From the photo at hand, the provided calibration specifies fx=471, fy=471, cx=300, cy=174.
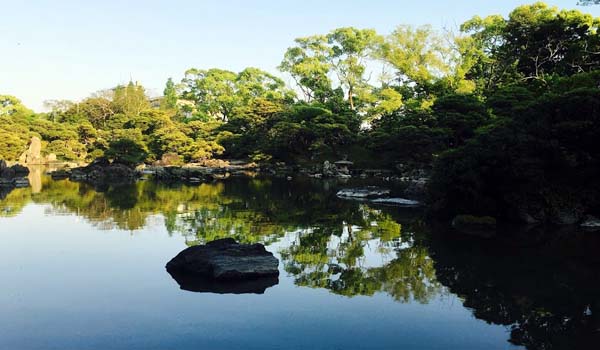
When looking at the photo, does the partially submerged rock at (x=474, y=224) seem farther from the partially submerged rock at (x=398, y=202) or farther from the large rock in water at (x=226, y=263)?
the large rock in water at (x=226, y=263)

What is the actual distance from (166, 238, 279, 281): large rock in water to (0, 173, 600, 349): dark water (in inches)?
11.7

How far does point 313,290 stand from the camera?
7.11 metres

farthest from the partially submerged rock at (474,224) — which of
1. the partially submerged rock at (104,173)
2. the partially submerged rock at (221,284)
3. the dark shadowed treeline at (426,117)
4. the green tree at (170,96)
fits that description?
the green tree at (170,96)

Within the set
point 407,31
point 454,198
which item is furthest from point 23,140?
point 454,198

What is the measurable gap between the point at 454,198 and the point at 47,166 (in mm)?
38971

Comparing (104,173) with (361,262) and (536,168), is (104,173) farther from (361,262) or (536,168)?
(536,168)

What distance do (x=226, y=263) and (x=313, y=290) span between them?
1.53m

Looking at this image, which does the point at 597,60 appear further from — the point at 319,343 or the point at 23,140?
the point at 23,140

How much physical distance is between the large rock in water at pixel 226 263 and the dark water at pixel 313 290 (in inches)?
11.7

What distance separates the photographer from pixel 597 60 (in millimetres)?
25500

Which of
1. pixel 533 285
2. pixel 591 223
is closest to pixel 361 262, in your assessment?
pixel 533 285

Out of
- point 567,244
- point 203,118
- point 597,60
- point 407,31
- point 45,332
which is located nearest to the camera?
point 45,332

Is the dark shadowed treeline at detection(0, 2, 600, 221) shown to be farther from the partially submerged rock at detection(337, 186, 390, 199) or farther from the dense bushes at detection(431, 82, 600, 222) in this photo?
the partially submerged rock at detection(337, 186, 390, 199)

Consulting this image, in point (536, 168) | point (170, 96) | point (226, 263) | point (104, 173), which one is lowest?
point (226, 263)
